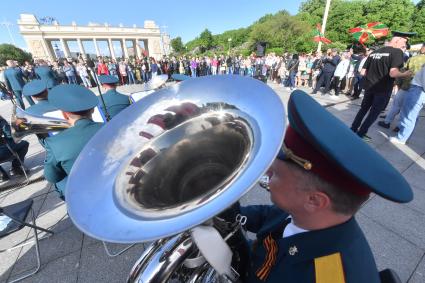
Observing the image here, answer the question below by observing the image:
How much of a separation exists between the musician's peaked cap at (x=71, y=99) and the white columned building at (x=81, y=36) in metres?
51.0

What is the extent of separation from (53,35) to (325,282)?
7060 cm

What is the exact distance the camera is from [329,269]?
73 cm

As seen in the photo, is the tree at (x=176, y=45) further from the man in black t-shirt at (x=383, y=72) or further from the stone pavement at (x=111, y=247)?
the stone pavement at (x=111, y=247)

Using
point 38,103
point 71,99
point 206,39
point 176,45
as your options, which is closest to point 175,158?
point 71,99

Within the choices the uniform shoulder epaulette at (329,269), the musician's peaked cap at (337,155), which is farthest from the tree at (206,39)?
the uniform shoulder epaulette at (329,269)

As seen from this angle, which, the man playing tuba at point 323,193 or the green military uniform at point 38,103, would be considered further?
the green military uniform at point 38,103

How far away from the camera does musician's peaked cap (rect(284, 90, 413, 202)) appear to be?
0.66m

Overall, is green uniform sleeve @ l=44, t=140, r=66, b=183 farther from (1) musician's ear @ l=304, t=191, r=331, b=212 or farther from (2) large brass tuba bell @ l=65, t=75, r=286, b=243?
(1) musician's ear @ l=304, t=191, r=331, b=212

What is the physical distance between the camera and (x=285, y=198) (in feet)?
2.91

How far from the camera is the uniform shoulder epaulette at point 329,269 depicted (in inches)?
28.0

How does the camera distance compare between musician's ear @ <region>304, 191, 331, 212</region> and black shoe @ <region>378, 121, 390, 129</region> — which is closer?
musician's ear @ <region>304, 191, 331, 212</region>

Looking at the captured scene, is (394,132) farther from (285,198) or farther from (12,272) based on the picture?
(12,272)

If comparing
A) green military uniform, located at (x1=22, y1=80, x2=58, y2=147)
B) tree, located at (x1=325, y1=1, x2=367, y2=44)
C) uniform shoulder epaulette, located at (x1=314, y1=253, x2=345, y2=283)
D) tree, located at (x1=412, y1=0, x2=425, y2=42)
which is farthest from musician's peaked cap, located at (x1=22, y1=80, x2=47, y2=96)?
tree, located at (x1=412, y1=0, x2=425, y2=42)

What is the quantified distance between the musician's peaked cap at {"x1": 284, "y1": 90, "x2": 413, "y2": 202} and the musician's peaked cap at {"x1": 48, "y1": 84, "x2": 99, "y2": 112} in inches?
71.6
